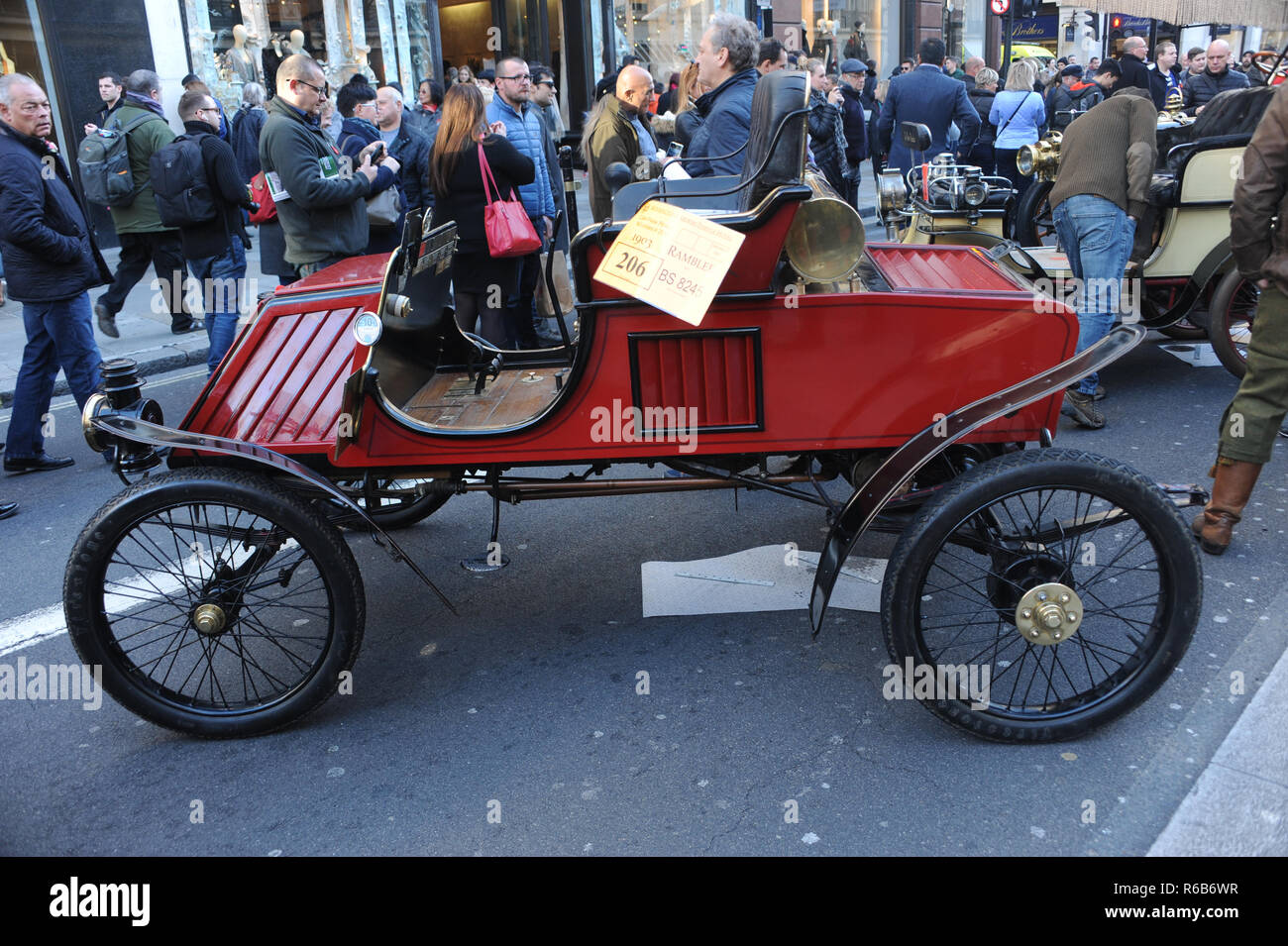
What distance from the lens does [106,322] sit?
26.2ft

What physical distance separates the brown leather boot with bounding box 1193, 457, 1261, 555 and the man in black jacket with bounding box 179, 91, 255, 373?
551cm

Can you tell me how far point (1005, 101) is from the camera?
9.93 metres

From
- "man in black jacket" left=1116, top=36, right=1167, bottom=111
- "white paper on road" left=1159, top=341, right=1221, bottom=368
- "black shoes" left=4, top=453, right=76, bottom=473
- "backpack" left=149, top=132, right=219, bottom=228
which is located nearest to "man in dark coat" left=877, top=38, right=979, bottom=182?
"man in black jacket" left=1116, top=36, right=1167, bottom=111

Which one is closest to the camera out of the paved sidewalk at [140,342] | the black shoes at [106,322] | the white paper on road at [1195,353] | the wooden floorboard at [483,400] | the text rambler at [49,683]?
the wooden floorboard at [483,400]

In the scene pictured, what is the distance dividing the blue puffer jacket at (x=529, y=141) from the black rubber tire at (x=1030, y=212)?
307 centimetres

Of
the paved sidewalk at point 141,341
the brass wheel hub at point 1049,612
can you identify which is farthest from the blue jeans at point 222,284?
the brass wheel hub at point 1049,612

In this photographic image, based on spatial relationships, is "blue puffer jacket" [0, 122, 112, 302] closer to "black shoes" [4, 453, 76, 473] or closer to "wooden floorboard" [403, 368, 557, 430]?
"black shoes" [4, 453, 76, 473]

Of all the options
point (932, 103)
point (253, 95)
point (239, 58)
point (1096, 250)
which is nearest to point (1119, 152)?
point (1096, 250)

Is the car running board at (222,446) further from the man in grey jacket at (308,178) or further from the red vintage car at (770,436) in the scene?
the man in grey jacket at (308,178)

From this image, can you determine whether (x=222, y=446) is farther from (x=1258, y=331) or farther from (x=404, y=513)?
(x=1258, y=331)

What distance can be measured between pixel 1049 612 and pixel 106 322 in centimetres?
750

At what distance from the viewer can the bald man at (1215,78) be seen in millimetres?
10602

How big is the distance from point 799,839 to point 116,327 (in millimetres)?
7591

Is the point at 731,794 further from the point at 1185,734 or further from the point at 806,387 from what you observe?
the point at 1185,734
